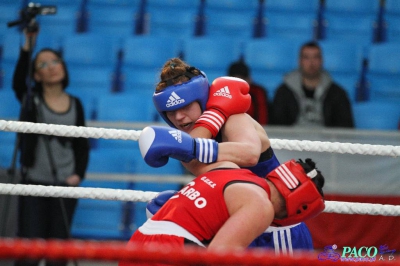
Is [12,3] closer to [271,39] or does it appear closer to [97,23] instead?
[97,23]

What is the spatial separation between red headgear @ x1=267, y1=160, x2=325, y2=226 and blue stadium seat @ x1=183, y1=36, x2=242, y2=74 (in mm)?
3196

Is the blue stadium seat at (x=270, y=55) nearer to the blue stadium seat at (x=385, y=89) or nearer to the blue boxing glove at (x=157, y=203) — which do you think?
the blue stadium seat at (x=385, y=89)

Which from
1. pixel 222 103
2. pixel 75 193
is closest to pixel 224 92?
pixel 222 103

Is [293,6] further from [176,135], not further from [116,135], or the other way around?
[176,135]

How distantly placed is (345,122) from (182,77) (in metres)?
2.19

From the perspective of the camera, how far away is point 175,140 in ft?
6.05

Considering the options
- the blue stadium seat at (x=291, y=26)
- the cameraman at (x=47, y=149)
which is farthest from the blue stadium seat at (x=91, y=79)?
the blue stadium seat at (x=291, y=26)

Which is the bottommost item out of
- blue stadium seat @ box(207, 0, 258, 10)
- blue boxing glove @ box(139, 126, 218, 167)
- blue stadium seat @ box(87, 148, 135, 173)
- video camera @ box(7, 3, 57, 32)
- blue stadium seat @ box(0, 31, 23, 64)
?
blue stadium seat @ box(87, 148, 135, 173)

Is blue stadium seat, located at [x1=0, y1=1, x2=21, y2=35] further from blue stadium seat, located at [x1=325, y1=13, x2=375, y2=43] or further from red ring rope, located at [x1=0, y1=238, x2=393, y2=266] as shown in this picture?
red ring rope, located at [x1=0, y1=238, x2=393, y2=266]

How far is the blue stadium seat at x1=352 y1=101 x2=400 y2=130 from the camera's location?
4.38 metres

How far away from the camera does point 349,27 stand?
529cm

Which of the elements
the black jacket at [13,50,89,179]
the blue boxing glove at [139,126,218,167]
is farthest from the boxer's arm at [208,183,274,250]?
the black jacket at [13,50,89,179]

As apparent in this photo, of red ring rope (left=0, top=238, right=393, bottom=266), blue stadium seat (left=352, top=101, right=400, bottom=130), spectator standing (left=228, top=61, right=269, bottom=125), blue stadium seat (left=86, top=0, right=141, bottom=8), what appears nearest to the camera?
red ring rope (left=0, top=238, right=393, bottom=266)

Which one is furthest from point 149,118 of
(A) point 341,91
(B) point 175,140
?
(B) point 175,140
